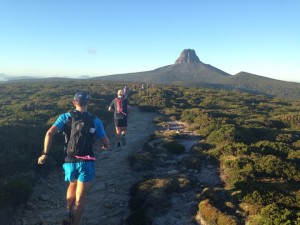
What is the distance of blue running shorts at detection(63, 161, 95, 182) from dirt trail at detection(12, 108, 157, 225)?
186 cm

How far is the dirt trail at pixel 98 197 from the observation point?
8156mm

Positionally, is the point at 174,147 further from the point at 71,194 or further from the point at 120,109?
the point at 71,194

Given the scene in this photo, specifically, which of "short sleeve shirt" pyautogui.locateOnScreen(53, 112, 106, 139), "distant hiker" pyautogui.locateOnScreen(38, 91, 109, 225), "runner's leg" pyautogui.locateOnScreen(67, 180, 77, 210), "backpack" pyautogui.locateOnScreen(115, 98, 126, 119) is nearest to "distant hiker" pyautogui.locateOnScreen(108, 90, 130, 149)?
"backpack" pyautogui.locateOnScreen(115, 98, 126, 119)

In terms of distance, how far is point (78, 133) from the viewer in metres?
6.62

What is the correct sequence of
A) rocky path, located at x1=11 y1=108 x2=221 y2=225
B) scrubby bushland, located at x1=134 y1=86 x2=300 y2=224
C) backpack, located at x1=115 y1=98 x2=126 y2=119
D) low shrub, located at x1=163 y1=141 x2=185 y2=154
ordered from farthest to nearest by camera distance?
backpack, located at x1=115 y1=98 x2=126 y2=119 → low shrub, located at x1=163 y1=141 x2=185 y2=154 → rocky path, located at x1=11 y1=108 x2=221 y2=225 → scrubby bushland, located at x1=134 y1=86 x2=300 y2=224

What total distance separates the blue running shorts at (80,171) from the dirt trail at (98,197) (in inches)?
73.4

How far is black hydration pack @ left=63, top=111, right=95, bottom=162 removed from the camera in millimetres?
6621

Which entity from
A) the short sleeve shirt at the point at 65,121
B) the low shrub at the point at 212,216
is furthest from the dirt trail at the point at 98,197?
the short sleeve shirt at the point at 65,121

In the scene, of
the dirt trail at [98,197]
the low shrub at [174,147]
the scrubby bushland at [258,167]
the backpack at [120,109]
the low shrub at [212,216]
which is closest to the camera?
the low shrub at [212,216]

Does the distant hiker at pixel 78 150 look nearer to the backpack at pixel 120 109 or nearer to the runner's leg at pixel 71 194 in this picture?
the runner's leg at pixel 71 194

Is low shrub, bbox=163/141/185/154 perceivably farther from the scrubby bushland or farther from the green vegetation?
the scrubby bushland

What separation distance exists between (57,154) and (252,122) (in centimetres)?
1346

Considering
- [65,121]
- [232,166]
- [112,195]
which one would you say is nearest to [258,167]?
[232,166]

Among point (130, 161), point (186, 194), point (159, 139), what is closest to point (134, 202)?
point (186, 194)
